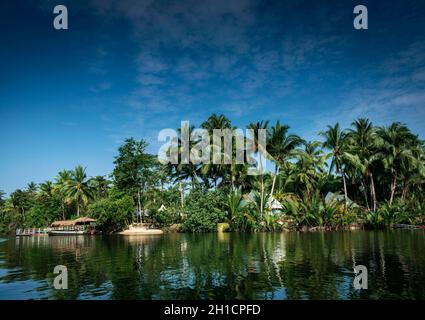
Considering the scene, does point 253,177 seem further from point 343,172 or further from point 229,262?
point 229,262

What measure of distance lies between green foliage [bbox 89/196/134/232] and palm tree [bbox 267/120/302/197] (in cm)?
2178

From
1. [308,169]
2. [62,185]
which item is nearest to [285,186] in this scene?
[308,169]

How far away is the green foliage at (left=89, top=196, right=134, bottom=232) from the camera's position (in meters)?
50.1

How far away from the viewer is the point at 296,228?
45312mm

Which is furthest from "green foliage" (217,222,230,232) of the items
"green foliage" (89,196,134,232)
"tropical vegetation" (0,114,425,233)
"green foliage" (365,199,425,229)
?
"green foliage" (365,199,425,229)

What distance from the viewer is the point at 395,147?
47062 mm

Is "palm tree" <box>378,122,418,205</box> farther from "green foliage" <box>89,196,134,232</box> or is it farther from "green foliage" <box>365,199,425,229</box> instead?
"green foliage" <box>89,196,134,232</box>

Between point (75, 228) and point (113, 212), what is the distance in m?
11.4

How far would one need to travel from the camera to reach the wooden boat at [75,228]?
55.1 m

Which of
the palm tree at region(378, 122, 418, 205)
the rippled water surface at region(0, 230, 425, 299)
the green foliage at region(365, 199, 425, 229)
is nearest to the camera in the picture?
the rippled water surface at region(0, 230, 425, 299)

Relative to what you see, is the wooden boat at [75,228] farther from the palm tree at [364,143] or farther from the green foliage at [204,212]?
the palm tree at [364,143]

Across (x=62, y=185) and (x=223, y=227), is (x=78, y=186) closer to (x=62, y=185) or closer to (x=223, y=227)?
(x=62, y=185)

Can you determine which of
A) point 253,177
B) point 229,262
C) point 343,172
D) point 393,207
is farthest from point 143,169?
point 229,262
